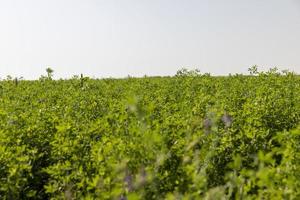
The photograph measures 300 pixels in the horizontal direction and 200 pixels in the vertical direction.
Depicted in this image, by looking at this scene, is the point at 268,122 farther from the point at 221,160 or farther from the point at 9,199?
the point at 9,199

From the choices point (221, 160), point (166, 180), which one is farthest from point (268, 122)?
point (166, 180)

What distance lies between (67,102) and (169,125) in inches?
153

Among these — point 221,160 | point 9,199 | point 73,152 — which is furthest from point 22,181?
point 221,160

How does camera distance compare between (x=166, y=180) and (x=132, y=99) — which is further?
(x=166, y=180)

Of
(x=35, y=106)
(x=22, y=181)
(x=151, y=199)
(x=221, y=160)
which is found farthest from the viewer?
(x=35, y=106)

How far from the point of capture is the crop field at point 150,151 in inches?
162

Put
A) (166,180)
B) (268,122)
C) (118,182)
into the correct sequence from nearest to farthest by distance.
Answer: (118,182), (166,180), (268,122)

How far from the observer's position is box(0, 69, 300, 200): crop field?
4109mm

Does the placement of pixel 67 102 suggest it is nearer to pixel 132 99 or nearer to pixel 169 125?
pixel 169 125

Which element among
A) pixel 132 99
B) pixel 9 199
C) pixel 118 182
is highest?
pixel 132 99

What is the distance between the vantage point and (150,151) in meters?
4.24

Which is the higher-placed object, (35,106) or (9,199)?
(35,106)

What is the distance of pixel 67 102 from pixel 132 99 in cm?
675

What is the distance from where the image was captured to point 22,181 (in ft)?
18.8
